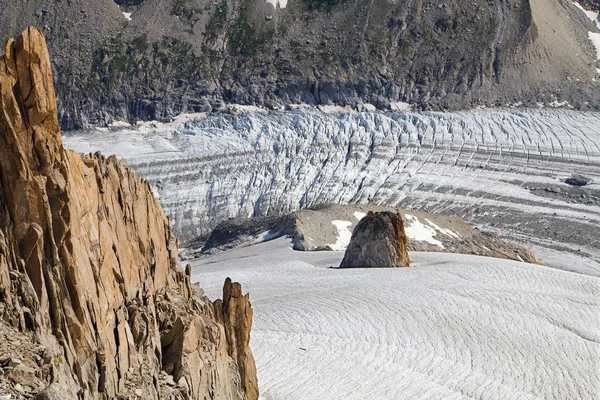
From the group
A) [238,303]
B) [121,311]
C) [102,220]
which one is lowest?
[238,303]

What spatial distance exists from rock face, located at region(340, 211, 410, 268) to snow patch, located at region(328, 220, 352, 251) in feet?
47.9

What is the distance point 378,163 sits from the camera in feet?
362

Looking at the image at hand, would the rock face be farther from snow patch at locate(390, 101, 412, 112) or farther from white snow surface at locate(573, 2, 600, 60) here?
white snow surface at locate(573, 2, 600, 60)

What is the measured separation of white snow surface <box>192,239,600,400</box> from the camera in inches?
1331

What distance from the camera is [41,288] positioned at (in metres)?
17.2

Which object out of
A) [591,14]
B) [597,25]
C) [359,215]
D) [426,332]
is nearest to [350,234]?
[359,215]

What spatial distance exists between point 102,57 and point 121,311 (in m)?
109

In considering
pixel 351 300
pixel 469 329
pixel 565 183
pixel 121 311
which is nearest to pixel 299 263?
pixel 351 300

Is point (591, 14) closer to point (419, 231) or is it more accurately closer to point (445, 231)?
point (445, 231)

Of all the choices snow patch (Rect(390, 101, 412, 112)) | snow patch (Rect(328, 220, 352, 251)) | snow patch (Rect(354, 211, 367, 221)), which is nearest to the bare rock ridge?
snow patch (Rect(328, 220, 352, 251))

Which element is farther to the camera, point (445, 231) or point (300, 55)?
point (300, 55)

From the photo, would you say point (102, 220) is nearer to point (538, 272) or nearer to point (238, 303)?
point (238, 303)

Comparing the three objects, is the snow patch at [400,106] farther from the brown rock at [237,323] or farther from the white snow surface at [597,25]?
the brown rock at [237,323]

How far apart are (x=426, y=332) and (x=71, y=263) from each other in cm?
2383
